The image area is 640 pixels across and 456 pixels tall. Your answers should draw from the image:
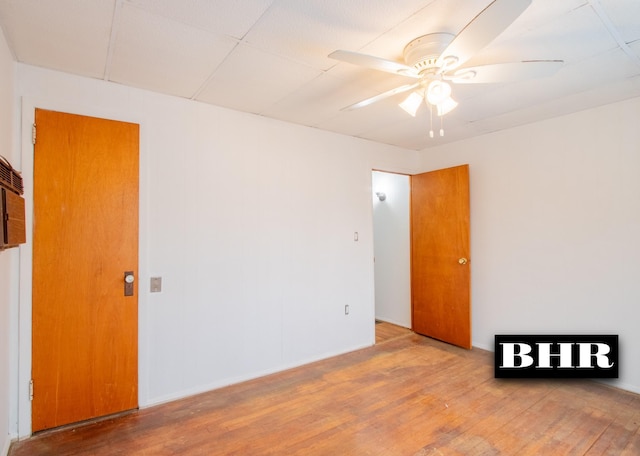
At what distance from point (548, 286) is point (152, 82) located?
3.93m

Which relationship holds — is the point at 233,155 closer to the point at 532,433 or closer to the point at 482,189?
the point at 482,189

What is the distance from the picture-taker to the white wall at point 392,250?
15.1ft

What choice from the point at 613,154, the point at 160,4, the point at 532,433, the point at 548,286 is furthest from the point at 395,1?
the point at 548,286

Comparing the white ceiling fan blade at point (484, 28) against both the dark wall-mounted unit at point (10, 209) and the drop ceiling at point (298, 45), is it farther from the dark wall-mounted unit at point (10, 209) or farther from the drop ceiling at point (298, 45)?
the dark wall-mounted unit at point (10, 209)

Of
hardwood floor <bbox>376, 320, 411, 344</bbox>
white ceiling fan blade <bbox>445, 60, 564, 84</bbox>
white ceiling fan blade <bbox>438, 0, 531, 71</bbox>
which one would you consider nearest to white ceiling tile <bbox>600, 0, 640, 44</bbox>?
white ceiling fan blade <bbox>445, 60, 564, 84</bbox>

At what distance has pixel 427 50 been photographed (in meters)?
1.86

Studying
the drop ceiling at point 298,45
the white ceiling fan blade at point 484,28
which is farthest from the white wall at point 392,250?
the white ceiling fan blade at point 484,28

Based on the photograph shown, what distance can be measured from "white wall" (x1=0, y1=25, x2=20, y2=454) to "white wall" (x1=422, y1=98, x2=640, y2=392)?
4.10 metres

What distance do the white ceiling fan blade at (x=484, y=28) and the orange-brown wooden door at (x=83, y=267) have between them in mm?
2241

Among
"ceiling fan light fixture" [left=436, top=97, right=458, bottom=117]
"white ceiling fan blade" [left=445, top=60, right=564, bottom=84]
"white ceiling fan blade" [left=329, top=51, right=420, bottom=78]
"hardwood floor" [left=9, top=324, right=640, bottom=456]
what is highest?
"white ceiling fan blade" [left=329, top=51, right=420, bottom=78]

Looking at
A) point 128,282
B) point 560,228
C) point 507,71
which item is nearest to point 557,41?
point 507,71

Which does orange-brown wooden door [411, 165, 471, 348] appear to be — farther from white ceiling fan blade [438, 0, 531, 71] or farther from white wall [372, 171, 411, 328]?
white ceiling fan blade [438, 0, 531, 71]

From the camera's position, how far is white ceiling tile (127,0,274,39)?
5.23 feet

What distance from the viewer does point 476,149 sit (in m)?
3.85
